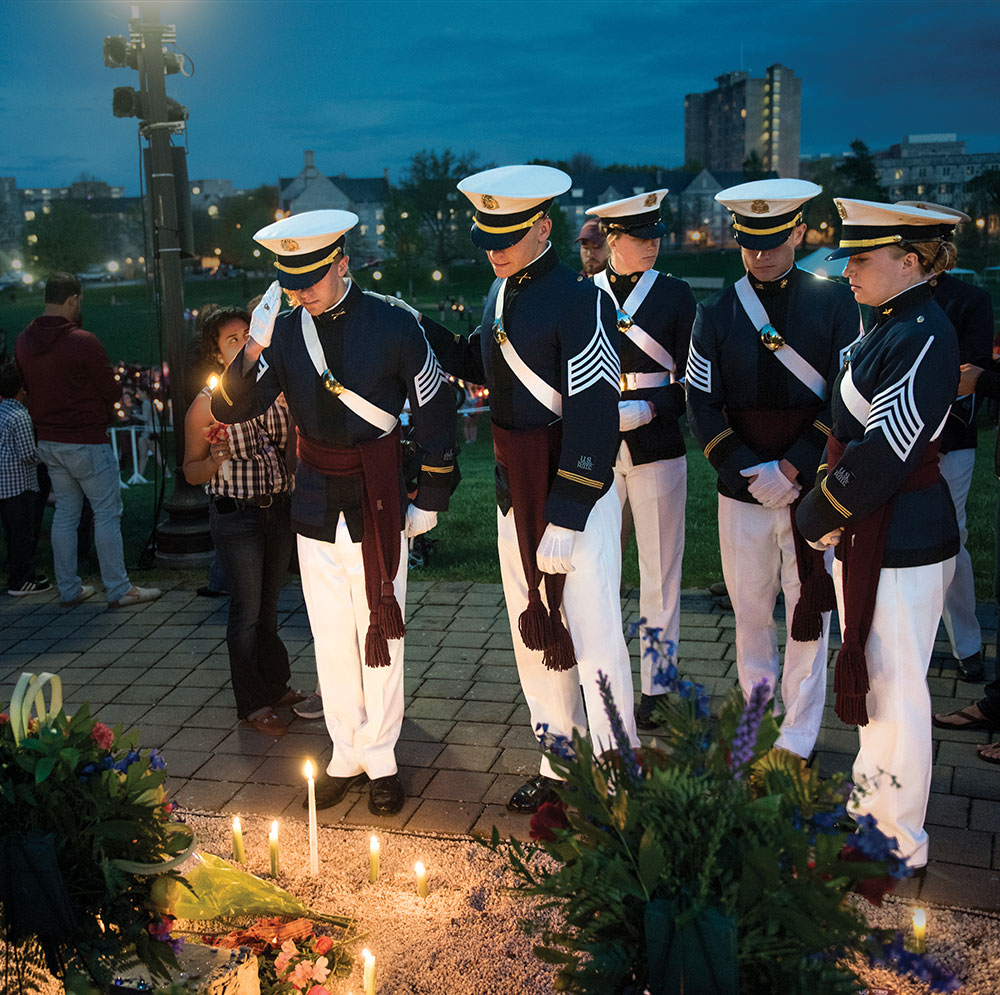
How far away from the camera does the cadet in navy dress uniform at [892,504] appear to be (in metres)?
3.53

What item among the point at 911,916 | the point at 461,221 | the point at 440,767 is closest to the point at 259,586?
the point at 440,767

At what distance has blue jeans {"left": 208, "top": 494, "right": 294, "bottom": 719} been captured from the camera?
17.8ft

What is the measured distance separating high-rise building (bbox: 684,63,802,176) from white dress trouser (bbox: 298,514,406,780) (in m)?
134

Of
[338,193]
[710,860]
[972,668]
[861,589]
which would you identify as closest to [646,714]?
[972,668]

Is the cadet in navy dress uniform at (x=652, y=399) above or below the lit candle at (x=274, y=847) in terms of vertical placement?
above

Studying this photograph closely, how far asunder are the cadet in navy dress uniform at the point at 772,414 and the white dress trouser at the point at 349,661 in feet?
4.76

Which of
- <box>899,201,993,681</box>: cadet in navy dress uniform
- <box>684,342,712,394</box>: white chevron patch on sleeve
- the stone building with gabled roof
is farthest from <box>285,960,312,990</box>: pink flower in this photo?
the stone building with gabled roof

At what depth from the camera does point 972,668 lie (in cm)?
559

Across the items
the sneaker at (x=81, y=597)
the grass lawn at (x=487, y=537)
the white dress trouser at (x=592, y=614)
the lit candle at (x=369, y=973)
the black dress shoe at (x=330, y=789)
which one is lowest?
the grass lawn at (x=487, y=537)

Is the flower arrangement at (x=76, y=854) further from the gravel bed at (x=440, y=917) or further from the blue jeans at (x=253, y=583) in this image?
the blue jeans at (x=253, y=583)

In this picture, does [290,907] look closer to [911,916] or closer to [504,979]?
[504,979]

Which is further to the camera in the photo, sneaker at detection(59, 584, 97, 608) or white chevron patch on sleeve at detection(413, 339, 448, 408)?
sneaker at detection(59, 584, 97, 608)

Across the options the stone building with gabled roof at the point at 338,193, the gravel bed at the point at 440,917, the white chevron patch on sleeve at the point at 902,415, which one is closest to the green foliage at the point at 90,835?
the gravel bed at the point at 440,917

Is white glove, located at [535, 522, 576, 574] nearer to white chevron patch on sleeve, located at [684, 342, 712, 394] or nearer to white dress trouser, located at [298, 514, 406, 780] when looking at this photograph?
white dress trouser, located at [298, 514, 406, 780]
